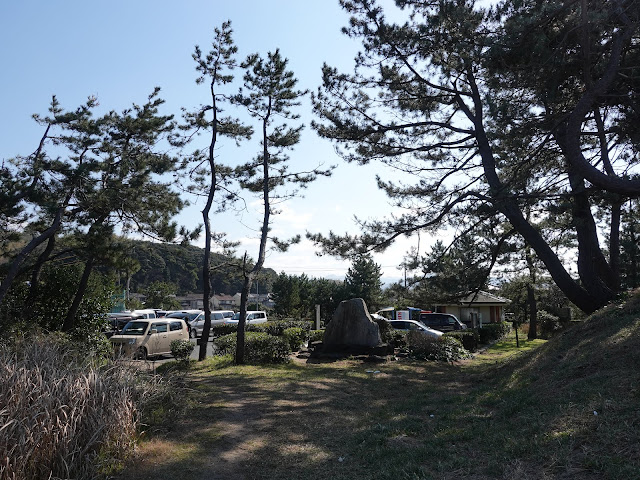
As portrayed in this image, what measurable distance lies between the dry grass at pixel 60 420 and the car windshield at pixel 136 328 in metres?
11.2

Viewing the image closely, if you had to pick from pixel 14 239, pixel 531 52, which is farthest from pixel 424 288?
pixel 14 239

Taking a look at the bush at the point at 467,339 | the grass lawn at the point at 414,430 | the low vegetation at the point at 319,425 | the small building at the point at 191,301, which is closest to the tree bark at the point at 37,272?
the low vegetation at the point at 319,425

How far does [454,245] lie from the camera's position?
1383 centimetres

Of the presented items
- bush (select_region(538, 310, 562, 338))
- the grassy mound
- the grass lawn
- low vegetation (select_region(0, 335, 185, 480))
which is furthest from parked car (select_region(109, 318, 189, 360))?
bush (select_region(538, 310, 562, 338))

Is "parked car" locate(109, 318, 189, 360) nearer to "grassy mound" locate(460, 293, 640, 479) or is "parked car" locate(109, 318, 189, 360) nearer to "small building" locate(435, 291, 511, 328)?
"grassy mound" locate(460, 293, 640, 479)

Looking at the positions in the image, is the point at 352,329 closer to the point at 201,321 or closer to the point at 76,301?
the point at 76,301

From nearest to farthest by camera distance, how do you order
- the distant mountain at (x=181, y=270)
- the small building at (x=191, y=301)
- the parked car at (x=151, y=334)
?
the distant mountain at (x=181, y=270), the parked car at (x=151, y=334), the small building at (x=191, y=301)

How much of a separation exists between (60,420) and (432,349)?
41.8ft

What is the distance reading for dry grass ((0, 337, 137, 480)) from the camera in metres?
4.66

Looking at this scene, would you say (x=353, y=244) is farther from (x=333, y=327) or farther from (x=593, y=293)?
(x=593, y=293)

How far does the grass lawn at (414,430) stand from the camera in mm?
4777

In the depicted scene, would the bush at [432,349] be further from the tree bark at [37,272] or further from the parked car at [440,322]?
the tree bark at [37,272]

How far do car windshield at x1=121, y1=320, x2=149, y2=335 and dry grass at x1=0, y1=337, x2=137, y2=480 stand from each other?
11203 millimetres

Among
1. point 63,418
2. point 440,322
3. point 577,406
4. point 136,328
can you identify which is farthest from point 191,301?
point 577,406
